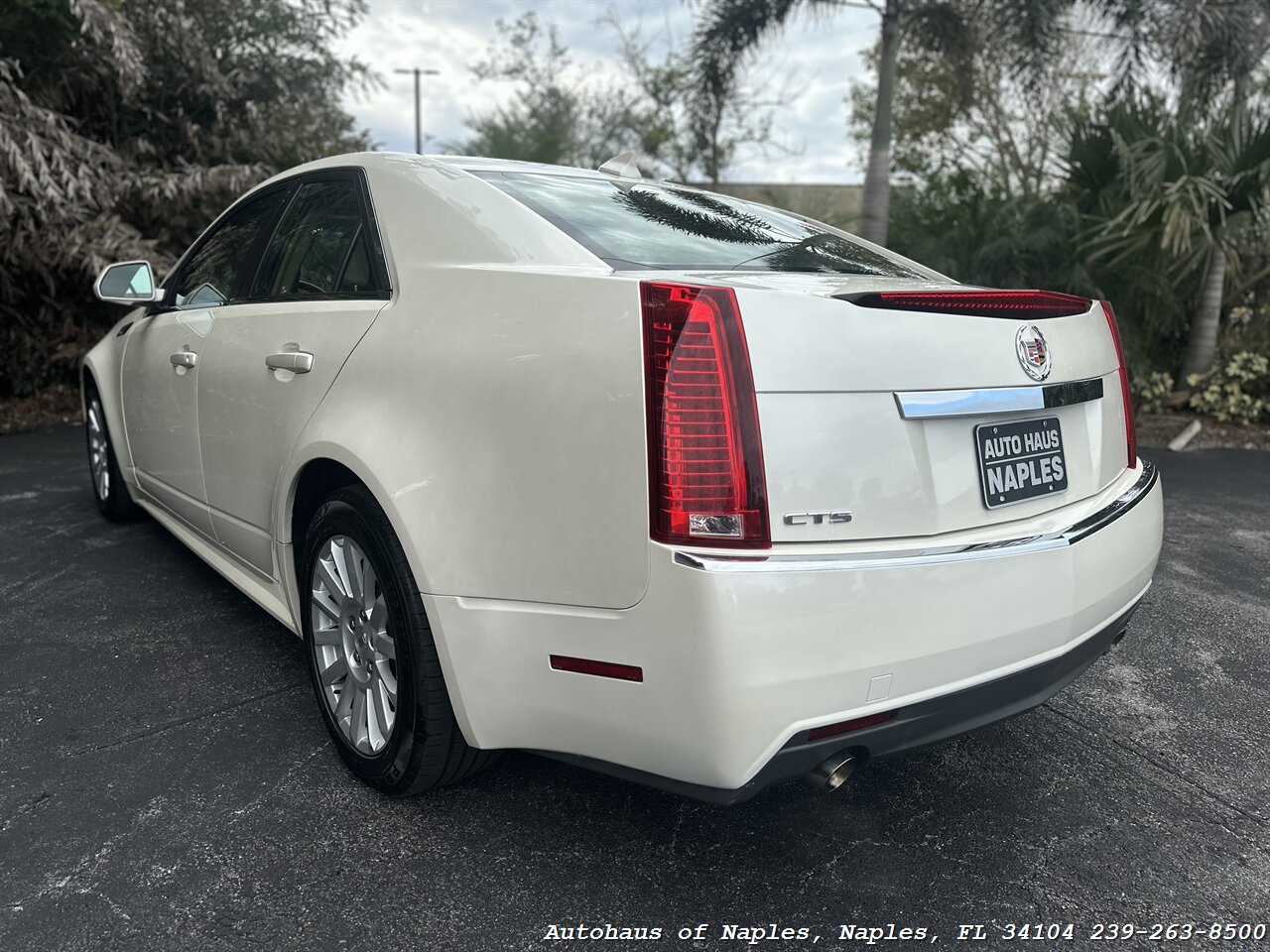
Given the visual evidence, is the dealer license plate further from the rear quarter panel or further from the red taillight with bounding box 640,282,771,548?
the rear quarter panel

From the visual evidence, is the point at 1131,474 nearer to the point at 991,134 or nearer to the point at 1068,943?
the point at 1068,943

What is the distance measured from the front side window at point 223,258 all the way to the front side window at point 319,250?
178 mm

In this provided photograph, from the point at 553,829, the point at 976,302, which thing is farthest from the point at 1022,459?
the point at 553,829

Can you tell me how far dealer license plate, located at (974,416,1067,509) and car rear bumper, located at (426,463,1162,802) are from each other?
0.09 meters

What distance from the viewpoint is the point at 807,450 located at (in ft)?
5.47

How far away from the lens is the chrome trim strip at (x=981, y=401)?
5.79 feet

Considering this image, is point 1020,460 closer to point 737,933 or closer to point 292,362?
point 737,933

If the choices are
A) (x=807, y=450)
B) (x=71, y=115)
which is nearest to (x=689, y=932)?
(x=807, y=450)

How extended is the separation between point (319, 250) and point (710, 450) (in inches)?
62.5

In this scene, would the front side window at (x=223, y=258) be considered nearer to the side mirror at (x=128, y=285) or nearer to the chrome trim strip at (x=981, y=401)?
the side mirror at (x=128, y=285)

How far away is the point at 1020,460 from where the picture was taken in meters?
1.96

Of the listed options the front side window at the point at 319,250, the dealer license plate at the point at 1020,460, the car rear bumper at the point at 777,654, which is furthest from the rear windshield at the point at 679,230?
the car rear bumper at the point at 777,654

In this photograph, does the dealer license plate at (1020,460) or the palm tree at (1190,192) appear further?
the palm tree at (1190,192)

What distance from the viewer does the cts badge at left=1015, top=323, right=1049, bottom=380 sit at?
195 cm
